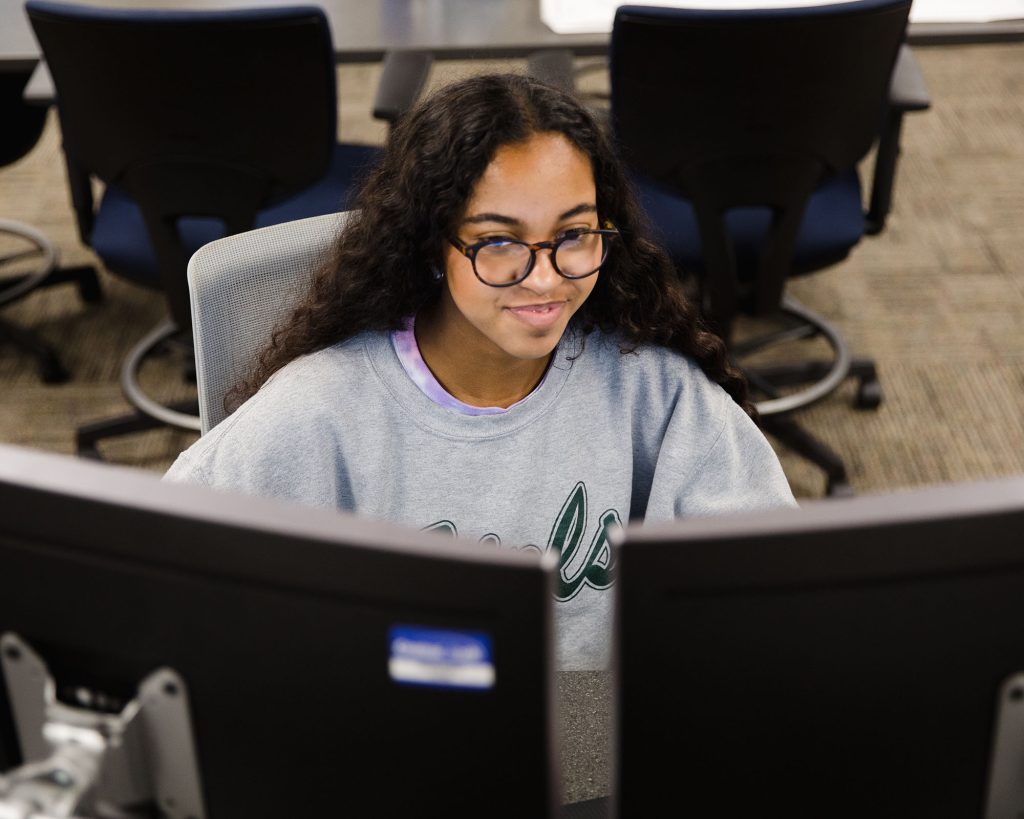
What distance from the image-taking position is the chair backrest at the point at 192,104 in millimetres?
1860

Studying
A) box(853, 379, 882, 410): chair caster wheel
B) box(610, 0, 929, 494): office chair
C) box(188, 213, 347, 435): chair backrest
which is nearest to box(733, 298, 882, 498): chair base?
box(853, 379, 882, 410): chair caster wheel

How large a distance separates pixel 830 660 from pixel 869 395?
2030mm

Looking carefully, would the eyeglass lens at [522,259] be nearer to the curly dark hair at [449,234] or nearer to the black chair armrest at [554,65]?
the curly dark hair at [449,234]

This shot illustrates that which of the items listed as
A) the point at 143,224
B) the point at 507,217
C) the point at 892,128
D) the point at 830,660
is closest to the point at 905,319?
the point at 892,128

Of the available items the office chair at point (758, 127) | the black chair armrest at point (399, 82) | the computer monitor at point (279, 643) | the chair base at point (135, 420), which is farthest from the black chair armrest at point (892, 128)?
the computer monitor at point (279, 643)

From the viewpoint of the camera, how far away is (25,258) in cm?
310

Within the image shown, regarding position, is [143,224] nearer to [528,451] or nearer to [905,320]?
[528,451]

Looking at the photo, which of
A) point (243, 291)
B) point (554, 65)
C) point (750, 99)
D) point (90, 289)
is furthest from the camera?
point (90, 289)

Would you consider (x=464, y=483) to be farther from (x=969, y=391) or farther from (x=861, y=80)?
(x=969, y=391)

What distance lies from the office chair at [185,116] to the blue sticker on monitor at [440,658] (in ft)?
4.21

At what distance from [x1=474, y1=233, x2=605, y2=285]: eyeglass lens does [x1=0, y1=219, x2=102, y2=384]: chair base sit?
179cm

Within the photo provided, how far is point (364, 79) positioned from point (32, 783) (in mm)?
3366

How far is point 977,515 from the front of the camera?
68 centimetres

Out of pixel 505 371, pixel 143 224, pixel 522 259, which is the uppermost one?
pixel 522 259
